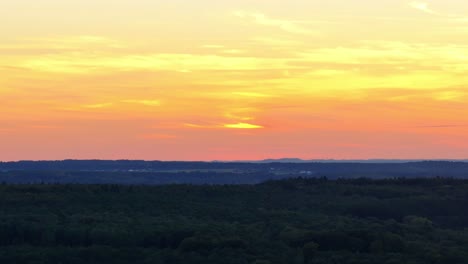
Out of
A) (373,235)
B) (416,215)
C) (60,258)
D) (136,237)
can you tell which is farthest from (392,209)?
(60,258)

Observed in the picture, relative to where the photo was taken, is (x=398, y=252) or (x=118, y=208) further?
(x=118, y=208)

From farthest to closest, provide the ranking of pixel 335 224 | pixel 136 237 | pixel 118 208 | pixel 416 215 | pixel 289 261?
pixel 416 215 < pixel 118 208 < pixel 335 224 < pixel 136 237 < pixel 289 261

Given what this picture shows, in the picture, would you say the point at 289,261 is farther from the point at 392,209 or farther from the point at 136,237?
the point at 392,209

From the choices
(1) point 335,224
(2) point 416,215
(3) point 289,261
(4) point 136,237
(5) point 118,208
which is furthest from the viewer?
(2) point 416,215

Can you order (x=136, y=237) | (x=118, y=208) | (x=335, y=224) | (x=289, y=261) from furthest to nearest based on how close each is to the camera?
(x=118, y=208) < (x=335, y=224) < (x=136, y=237) < (x=289, y=261)

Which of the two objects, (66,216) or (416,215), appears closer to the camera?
(66,216)

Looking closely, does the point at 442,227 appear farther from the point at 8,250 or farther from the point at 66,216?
the point at 8,250

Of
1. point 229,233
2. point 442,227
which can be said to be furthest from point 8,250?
point 442,227
